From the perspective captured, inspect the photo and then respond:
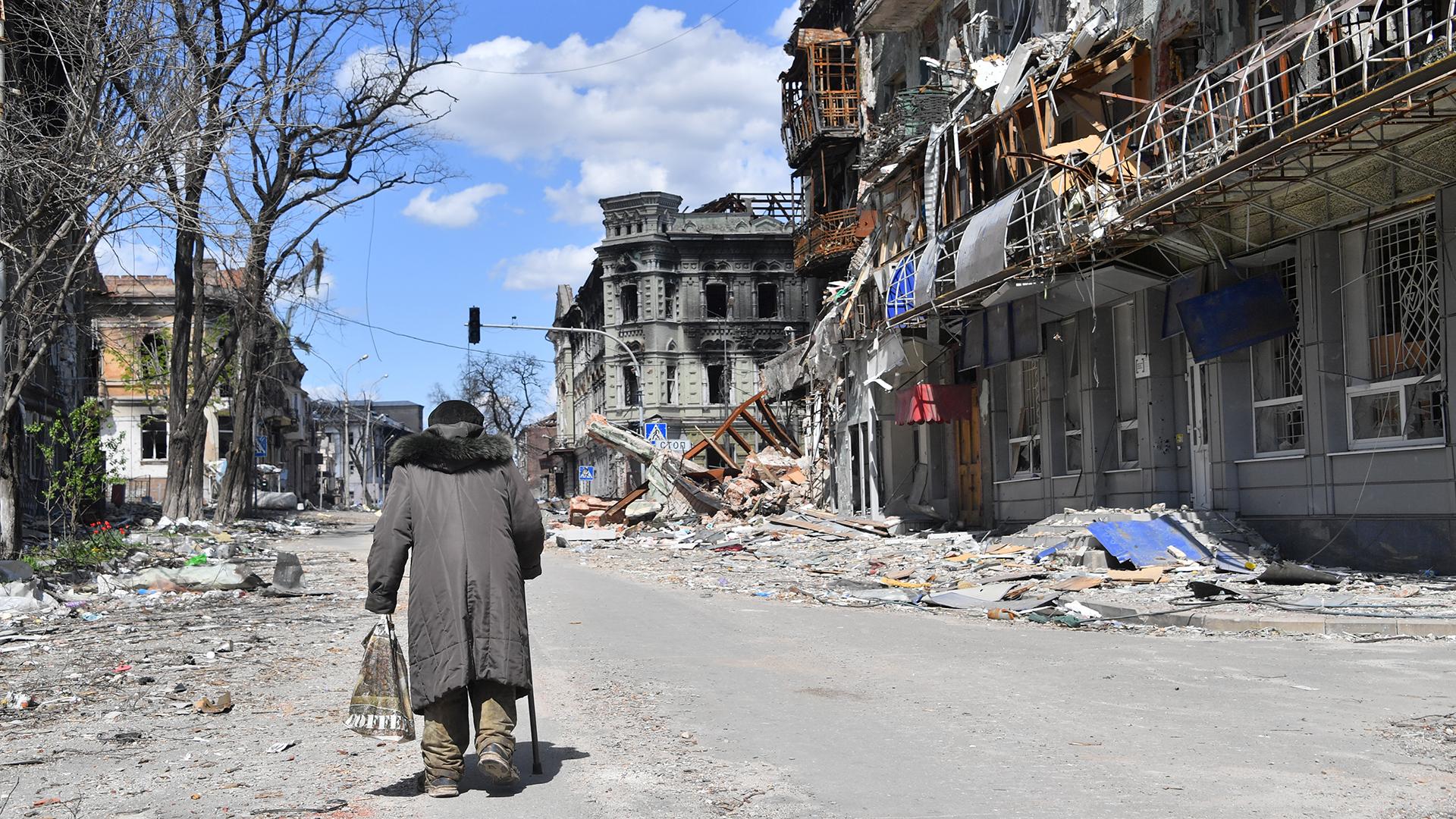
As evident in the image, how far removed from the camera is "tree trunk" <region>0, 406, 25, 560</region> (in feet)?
57.8

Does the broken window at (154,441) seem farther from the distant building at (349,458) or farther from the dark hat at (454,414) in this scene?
the dark hat at (454,414)

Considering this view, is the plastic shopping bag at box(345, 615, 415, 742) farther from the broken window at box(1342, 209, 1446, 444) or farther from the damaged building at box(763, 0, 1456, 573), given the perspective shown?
the broken window at box(1342, 209, 1446, 444)

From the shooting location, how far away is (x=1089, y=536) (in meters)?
17.3

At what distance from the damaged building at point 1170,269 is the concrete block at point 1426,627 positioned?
3371mm

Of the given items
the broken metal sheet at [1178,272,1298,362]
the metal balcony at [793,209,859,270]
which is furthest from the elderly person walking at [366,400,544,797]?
the metal balcony at [793,209,859,270]

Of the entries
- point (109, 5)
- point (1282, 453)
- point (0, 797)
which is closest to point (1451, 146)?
point (1282, 453)

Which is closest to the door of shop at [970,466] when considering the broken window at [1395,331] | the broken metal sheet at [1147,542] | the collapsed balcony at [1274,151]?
the collapsed balcony at [1274,151]

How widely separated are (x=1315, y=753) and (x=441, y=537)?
Answer: 4.12 metres

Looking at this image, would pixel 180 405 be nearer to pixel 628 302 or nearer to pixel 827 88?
pixel 827 88

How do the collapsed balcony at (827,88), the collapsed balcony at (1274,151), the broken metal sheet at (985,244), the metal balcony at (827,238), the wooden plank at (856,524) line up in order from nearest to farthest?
the collapsed balcony at (1274,151), the broken metal sheet at (985,244), the wooden plank at (856,524), the metal balcony at (827,238), the collapsed balcony at (827,88)

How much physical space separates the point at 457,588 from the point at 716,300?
217ft

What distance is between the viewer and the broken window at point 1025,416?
23766 mm

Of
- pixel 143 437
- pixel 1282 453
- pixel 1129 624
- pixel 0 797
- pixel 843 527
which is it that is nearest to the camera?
pixel 0 797

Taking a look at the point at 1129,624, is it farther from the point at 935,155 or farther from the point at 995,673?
the point at 935,155
